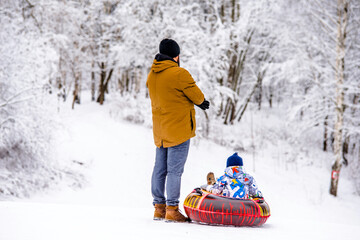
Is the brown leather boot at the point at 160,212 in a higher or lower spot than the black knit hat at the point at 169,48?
lower

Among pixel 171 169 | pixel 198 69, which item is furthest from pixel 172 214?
pixel 198 69

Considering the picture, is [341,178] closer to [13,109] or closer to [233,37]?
[233,37]

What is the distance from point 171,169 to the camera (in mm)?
3457

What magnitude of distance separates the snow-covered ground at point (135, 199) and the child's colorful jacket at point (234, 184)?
1.46ft

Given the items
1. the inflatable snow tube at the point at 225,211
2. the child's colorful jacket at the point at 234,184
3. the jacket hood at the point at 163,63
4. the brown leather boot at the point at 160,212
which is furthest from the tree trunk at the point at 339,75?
the jacket hood at the point at 163,63

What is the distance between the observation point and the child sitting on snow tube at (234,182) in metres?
3.82

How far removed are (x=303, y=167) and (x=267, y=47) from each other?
29.7 feet

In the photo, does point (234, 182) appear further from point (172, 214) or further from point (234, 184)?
point (172, 214)

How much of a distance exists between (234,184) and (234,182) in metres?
0.03

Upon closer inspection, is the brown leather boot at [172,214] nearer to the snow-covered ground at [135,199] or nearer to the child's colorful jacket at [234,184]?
the snow-covered ground at [135,199]

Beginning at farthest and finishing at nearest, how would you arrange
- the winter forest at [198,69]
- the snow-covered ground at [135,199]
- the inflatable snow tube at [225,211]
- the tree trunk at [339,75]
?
the tree trunk at [339,75]
the winter forest at [198,69]
the inflatable snow tube at [225,211]
the snow-covered ground at [135,199]

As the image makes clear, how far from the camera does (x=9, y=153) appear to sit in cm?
841

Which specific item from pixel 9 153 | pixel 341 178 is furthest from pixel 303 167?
pixel 9 153

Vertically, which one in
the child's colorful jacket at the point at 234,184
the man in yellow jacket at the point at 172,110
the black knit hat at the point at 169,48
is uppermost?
the black knit hat at the point at 169,48
